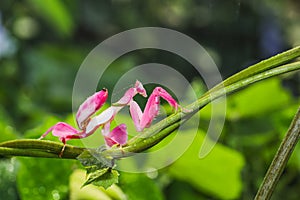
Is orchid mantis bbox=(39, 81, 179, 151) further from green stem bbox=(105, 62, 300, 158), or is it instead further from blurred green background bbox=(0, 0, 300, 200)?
blurred green background bbox=(0, 0, 300, 200)

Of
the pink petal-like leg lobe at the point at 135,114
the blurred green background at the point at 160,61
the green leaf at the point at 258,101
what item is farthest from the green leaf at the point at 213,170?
the pink petal-like leg lobe at the point at 135,114

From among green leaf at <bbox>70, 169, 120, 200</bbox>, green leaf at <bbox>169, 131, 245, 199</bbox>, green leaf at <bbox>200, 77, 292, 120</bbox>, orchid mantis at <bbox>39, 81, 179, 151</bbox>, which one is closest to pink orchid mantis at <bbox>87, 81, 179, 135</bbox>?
orchid mantis at <bbox>39, 81, 179, 151</bbox>

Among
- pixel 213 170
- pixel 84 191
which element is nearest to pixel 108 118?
pixel 84 191

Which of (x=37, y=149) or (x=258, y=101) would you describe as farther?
(x=258, y=101)

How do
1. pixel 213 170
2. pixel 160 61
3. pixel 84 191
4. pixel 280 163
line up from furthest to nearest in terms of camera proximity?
pixel 160 61 < pixel 213 170 < pixel 84 191 < pixel 280 163

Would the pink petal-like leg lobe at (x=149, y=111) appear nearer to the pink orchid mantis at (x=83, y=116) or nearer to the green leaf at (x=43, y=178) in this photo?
the pink orchid mantis at (x=83, y=116)

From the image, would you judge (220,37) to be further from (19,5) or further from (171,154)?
(171,154)

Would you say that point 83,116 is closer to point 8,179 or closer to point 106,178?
point 106,178
